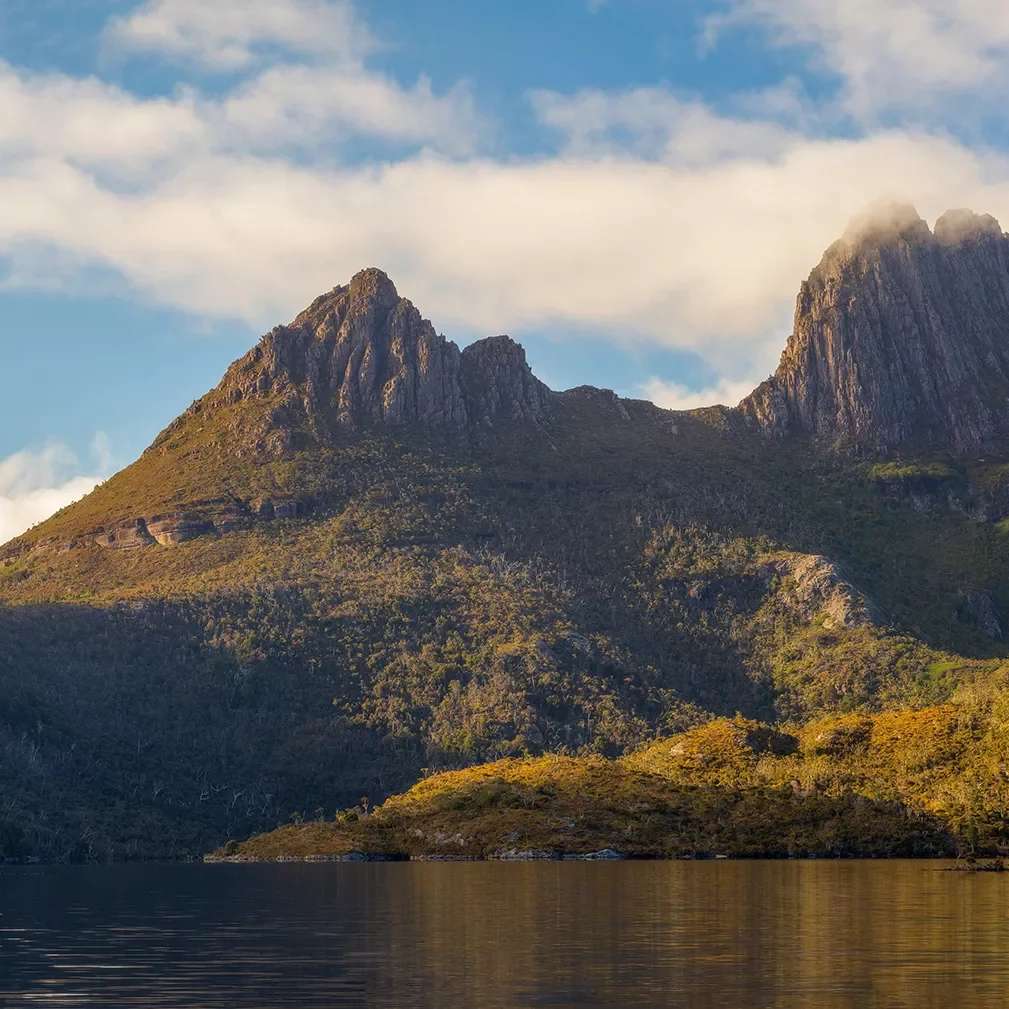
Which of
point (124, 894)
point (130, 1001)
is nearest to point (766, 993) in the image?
point (130, 1001)

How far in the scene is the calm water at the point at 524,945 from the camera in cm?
7000

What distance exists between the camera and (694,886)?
152 meters

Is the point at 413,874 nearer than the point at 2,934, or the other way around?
the point at 2,934

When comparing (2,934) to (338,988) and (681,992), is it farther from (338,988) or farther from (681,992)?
(681,992)

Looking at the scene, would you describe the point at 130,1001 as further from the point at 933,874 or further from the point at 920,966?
the point at 933,874

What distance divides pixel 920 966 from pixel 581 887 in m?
77.1

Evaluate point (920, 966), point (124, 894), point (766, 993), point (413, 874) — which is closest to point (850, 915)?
point (920, 966)

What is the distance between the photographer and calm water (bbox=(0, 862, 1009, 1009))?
70.0 meters

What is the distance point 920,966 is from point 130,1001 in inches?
1453

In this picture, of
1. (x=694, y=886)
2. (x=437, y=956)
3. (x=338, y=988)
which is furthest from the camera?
(x=694, y=886)

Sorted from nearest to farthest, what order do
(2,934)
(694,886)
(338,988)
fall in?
(338,988) → (2,934) → (694,886)

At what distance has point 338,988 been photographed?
72.8 meters

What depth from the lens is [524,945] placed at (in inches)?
3602

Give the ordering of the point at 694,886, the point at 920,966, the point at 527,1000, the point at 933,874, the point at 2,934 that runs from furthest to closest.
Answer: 1. the point at 933,874
2. the point at 694,886
3. the point at 2,934
4. the point at 920,966
5. the point at 527,1000
